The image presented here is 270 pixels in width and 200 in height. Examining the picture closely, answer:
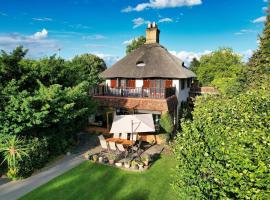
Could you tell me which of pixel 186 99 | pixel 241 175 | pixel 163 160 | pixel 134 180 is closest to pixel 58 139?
pixel 134 180

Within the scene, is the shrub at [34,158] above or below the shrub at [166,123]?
below

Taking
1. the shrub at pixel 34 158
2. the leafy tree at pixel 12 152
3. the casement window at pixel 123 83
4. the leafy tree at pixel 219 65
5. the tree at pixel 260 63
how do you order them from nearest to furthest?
the leafy tree at pixel 12 152, the shrub at pixel 34 158, the tree at pixel 260 63, the casement window at pixel 123 83, the leafy tree at pixel 219 65

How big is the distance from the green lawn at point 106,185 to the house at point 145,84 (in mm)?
7116

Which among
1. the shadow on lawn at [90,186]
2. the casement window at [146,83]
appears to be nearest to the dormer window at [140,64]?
the casement window at [146,83]

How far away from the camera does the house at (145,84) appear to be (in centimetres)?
1958

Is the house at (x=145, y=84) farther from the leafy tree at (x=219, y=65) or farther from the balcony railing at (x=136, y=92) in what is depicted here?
the leafy tree at (x=219, y=65)

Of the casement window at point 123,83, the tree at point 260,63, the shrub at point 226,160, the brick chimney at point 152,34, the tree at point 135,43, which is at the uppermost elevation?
the tree at point 135,43

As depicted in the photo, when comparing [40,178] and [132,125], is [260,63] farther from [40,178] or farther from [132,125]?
[40,178]

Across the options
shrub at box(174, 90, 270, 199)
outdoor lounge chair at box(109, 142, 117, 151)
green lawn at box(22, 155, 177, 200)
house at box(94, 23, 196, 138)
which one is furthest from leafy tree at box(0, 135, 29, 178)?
house at box(94, 23, 196, 138)

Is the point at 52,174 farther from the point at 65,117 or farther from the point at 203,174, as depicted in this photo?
the point at 203,174

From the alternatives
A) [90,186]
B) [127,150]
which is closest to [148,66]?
[127,150]

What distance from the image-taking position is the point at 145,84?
23531 millimetres

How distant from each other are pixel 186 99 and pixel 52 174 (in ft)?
70.3

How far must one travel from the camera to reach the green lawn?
1050cm
